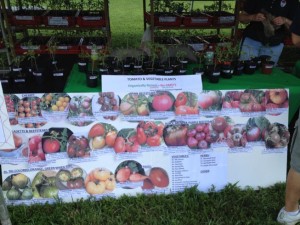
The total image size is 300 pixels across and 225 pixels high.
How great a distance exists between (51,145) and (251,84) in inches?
55.2

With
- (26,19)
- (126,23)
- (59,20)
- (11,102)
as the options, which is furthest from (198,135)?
(126,23)

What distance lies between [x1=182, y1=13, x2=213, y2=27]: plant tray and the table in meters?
2.29

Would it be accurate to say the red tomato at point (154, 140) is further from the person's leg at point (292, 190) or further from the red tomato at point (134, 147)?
the person's leg at point (292, 190)

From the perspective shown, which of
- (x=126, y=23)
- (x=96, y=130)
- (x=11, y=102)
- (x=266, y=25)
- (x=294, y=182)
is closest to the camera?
(x=294, y=182)

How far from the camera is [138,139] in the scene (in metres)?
2.01

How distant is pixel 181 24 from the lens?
442 centimetres

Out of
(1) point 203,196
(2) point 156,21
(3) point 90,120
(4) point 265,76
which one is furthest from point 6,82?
(2) point 156,21

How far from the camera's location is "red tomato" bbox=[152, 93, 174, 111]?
198cm

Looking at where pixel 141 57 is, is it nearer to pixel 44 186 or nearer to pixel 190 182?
pixel 190 182

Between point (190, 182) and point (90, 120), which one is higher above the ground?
point (90, 120)

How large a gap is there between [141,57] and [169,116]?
0.53 m

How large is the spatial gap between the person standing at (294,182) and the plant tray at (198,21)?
2.71 m

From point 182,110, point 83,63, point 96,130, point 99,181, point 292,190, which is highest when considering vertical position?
point 83,63

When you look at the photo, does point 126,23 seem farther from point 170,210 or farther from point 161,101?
point 170,210
